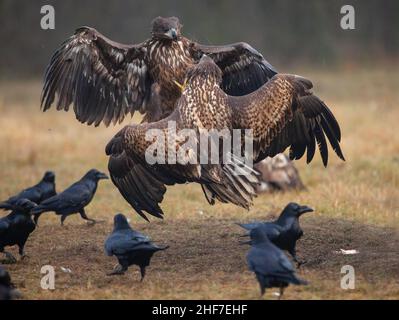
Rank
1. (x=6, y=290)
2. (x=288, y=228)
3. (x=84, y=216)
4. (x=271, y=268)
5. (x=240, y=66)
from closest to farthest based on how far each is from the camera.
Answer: (x=6, y=290)
(x=271, y=268)
(x=288, y=228)
(x=240, y=66)
(x=84, y=216)

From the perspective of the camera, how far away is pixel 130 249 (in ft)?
22.6

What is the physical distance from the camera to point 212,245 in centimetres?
815

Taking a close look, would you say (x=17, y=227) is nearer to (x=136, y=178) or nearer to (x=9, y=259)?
(x=9, y=259)

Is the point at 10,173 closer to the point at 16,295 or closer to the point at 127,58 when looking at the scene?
the point at 127,58

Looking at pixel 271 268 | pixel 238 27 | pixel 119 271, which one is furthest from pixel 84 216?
pixel 238 27

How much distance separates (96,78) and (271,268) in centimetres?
337

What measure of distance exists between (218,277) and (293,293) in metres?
0.74

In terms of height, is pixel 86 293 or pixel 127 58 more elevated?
pixel 127 58

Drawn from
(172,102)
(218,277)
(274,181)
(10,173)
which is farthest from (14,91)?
(218,277)

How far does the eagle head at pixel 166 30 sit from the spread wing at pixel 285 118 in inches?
43.1

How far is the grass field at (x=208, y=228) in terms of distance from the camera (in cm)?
675

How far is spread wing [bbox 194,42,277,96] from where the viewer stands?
28.6 feet

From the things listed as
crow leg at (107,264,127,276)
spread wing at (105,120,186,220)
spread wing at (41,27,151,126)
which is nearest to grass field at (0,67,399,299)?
crow leg at (107,264,127,276)

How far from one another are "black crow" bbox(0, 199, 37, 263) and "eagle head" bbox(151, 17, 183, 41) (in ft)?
6.47
